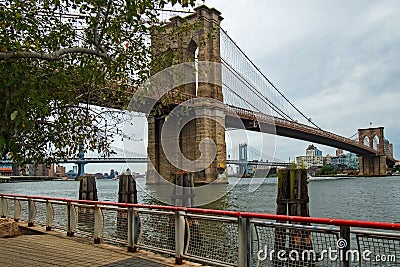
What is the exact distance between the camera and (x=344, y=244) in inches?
153

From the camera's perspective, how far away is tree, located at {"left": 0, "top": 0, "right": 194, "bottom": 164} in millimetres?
4527

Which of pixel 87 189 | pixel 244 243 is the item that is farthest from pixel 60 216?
pixel 244 243

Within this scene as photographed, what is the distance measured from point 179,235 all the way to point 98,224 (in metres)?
1.91

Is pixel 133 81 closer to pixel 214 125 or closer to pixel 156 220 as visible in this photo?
pixel 156 220

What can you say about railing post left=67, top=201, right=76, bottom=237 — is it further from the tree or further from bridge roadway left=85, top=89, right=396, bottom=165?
bridge roadway left=85, top=89, right=396, bottom=165

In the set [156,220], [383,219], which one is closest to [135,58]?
[156,220]

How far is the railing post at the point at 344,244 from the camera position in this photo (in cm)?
387

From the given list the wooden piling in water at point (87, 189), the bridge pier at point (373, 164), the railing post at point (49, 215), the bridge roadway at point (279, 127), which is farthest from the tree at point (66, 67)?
the bridge pier at point (373, 164)

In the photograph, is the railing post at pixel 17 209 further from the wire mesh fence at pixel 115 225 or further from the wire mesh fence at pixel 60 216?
the wire mesh fence at pixel 115 225

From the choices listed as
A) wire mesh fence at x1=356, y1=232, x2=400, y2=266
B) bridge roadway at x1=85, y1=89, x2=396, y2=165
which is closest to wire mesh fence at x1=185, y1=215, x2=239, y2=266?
wire mesh fence at x1=356, y1=232, x2=400, y2=266

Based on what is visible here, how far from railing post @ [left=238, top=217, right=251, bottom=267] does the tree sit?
2.52 m

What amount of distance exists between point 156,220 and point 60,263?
1.38 m

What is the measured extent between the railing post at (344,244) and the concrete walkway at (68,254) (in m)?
2.07

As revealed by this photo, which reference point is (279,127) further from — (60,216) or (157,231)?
(157,231)
